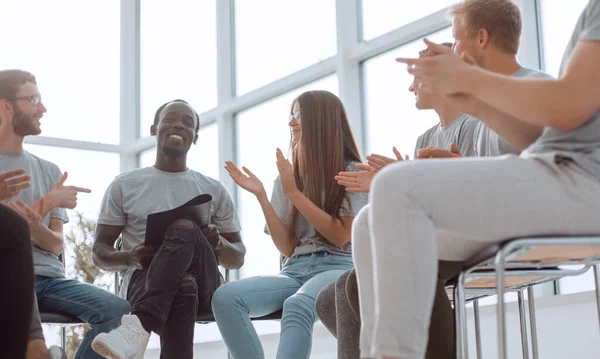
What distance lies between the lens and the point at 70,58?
5648 millimetres

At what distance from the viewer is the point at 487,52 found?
1.64 m

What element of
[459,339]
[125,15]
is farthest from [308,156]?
[125,15]

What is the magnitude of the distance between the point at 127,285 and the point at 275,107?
1.99m

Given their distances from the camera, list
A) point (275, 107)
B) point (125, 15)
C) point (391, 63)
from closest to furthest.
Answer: point (391, 63), point (275, 107), point (125, 15)

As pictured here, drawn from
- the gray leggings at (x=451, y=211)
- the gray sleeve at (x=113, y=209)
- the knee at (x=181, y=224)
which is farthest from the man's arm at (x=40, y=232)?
the gray leggings at (x=451, y=211)

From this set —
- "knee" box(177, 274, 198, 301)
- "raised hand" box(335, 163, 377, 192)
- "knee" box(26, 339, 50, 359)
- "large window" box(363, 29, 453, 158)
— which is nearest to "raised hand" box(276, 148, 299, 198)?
"knee" box(177, 274, 198, 301)

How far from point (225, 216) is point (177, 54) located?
2659 millimetres

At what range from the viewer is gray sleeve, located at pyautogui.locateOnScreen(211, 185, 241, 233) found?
3248 millimetres

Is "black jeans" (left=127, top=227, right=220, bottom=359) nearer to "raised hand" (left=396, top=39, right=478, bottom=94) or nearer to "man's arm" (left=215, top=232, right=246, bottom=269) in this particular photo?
"man's arm" (left=215, top=232, right=246, bottom=269)

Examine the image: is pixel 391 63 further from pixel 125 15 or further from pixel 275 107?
pixel 125 15

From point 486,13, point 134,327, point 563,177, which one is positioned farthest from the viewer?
point 134,327

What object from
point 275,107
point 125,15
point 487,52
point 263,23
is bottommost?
point 487,52

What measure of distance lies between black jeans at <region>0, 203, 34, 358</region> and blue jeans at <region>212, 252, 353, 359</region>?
1024mm

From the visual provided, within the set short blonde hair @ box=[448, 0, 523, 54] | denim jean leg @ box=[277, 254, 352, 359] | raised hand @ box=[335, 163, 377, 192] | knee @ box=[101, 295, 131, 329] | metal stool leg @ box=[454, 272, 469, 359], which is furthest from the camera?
knee @ box=[101, 295, 131, 329]
